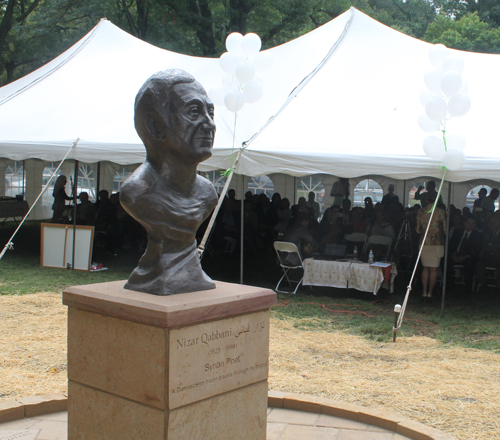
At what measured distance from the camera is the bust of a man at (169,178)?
3311 mm

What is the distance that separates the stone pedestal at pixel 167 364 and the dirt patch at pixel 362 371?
1.44m

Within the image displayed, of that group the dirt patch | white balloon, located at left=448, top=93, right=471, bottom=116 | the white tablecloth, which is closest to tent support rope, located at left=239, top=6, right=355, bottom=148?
the white tablecloth

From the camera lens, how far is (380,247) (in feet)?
31.0

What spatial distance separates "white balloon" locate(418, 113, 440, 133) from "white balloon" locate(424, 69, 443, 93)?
1.08 ft

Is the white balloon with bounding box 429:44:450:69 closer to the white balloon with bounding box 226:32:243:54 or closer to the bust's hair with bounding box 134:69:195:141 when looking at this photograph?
the white balloon with bounding box 226:32:243:54

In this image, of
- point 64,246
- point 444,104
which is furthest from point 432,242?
point 64,246

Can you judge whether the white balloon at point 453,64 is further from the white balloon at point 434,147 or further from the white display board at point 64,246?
the white display board at point 64,246

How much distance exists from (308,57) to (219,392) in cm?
738

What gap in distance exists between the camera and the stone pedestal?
2.97 m

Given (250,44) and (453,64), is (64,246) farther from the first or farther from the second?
(453,64)

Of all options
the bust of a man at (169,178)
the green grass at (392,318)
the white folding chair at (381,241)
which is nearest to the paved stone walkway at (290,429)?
the bust of a man at (169,178)

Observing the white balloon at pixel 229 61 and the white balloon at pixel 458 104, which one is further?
the white balloon at pixel 229 61

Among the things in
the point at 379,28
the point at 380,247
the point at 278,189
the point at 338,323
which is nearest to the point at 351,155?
the point at 338,323

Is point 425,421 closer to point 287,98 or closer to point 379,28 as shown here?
point 287,98
